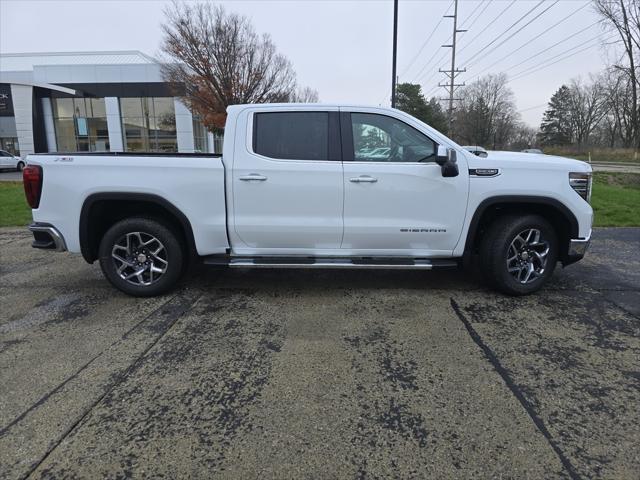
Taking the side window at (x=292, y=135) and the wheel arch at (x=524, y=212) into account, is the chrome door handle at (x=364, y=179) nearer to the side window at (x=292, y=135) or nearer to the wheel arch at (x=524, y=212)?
the side window at (x=292, y=135)

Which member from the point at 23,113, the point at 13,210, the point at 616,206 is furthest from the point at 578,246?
the point at 23,113

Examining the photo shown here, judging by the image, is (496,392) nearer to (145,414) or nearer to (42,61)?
(145,414)

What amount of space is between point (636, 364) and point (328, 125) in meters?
3.38

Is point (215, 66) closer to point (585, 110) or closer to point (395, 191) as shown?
point (395, 191)

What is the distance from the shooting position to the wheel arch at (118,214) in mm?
4395

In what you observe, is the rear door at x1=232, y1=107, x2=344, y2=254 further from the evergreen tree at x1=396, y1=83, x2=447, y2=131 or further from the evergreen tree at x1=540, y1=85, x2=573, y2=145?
the evergreen tree at x1=540, y1=85, x2=573, y2=145

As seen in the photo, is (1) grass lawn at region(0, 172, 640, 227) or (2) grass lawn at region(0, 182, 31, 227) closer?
(1) grass lawn at region(0, 172, 640, 227)

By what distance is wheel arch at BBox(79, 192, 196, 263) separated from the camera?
173 inches

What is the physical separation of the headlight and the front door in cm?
110

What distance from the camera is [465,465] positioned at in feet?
7.29

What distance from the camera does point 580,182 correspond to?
14.5ft

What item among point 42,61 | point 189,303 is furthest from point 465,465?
point 42,61

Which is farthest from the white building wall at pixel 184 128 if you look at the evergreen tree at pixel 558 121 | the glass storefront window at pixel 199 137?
the evergreen tree at pixel 558 121

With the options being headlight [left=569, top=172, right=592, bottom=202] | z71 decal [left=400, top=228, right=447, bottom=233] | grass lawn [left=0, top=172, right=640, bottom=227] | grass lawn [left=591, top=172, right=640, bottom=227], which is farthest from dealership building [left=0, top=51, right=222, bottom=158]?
headlight [left=569, top=172, right=592, bottom=202]
